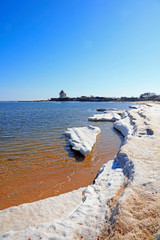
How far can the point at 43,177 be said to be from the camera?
6.37 m

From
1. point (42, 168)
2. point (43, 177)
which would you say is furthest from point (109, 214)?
point (42, 168)

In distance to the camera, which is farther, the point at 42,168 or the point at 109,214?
the point at 42,168

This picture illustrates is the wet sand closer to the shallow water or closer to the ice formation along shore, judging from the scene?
the shallow water

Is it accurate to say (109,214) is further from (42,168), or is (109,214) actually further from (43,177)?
(42,168)

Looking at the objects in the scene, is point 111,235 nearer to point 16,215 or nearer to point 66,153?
point 16,215

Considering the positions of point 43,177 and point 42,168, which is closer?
point 43,177

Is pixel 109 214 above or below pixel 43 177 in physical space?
above

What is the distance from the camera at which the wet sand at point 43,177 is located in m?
5.12

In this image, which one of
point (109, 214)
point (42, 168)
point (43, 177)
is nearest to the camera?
point (109, 214)

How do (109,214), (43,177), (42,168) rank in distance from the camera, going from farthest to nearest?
(42,168), (43,177), (109,214)

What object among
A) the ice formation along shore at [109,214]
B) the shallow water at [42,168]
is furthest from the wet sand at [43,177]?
the ice formation along shore at [109,214]

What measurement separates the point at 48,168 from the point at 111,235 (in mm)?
5234

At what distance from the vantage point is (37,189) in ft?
18.0

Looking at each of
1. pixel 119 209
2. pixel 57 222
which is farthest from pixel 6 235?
pixel 119 209
